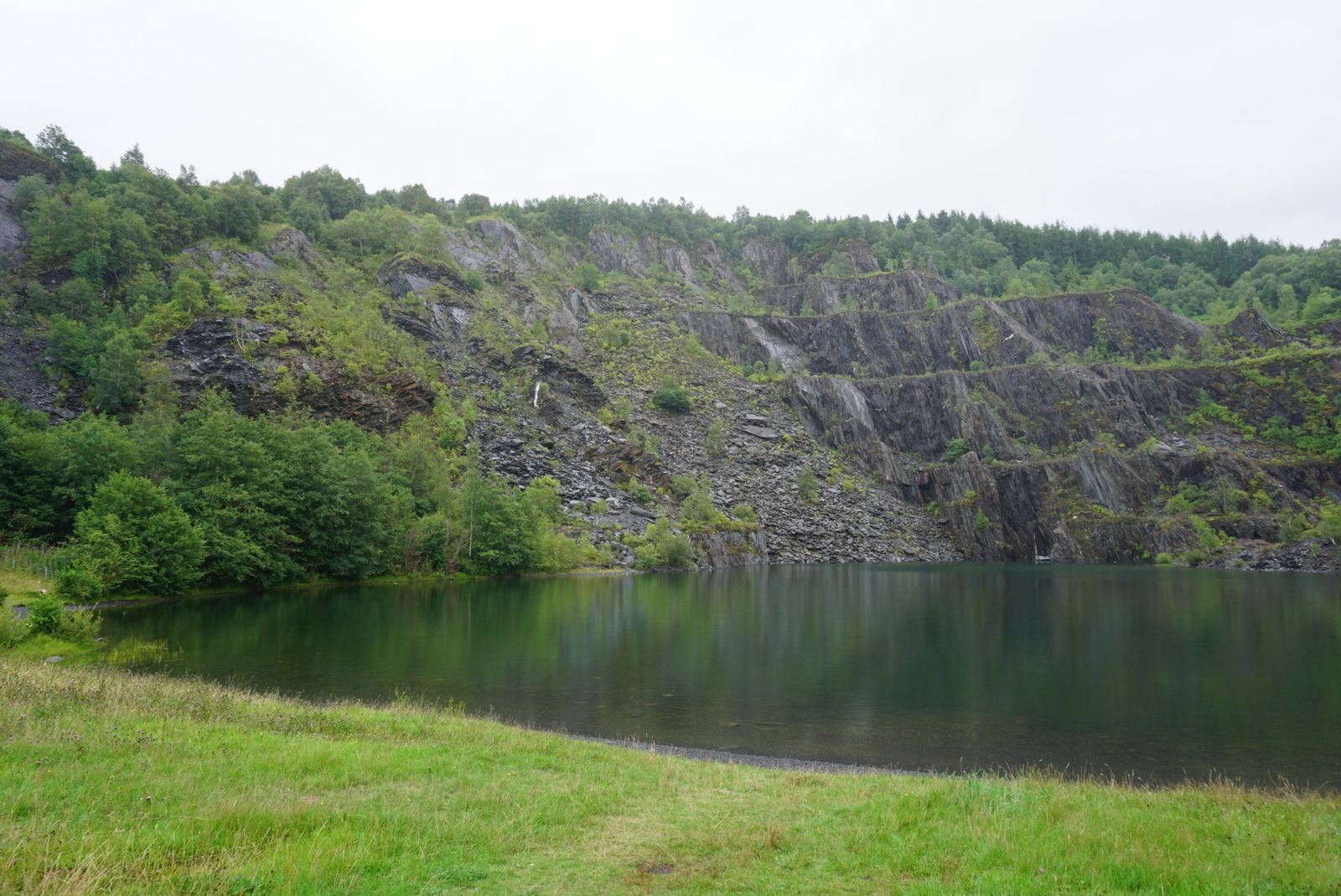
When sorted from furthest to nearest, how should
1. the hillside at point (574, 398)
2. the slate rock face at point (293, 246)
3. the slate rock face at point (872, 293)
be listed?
the slate rock face at point (872, 293), the slate rock face at point (293, 246), the hillside at point (574, 398)

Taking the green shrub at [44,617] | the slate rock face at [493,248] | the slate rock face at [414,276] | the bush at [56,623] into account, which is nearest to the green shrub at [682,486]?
the slate rock face at [414,276]

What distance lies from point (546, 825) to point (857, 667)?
23.4m

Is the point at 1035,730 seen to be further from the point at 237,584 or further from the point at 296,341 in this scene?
the point at 296,341

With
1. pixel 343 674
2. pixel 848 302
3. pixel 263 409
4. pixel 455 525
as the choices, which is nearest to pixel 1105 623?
pixel 343 674

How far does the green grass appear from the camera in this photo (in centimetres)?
752

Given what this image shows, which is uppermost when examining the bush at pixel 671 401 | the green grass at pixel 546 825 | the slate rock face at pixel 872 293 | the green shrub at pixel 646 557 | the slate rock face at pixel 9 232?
the slate rock face at pixel 872 293

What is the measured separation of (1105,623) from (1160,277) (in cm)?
17914

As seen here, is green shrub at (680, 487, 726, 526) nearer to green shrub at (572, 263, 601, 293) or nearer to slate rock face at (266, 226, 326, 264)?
slate rock face at (266, 226, 326, 264)

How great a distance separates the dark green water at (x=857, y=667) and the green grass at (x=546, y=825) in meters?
6.32

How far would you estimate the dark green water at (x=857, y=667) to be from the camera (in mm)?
20078

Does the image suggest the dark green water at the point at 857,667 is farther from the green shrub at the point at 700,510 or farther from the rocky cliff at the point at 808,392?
the rocky cliff at the point at 808,392

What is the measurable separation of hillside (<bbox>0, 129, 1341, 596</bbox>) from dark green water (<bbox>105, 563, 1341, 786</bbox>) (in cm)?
1510

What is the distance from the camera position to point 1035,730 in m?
21.3

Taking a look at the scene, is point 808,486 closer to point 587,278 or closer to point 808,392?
point 808,392
